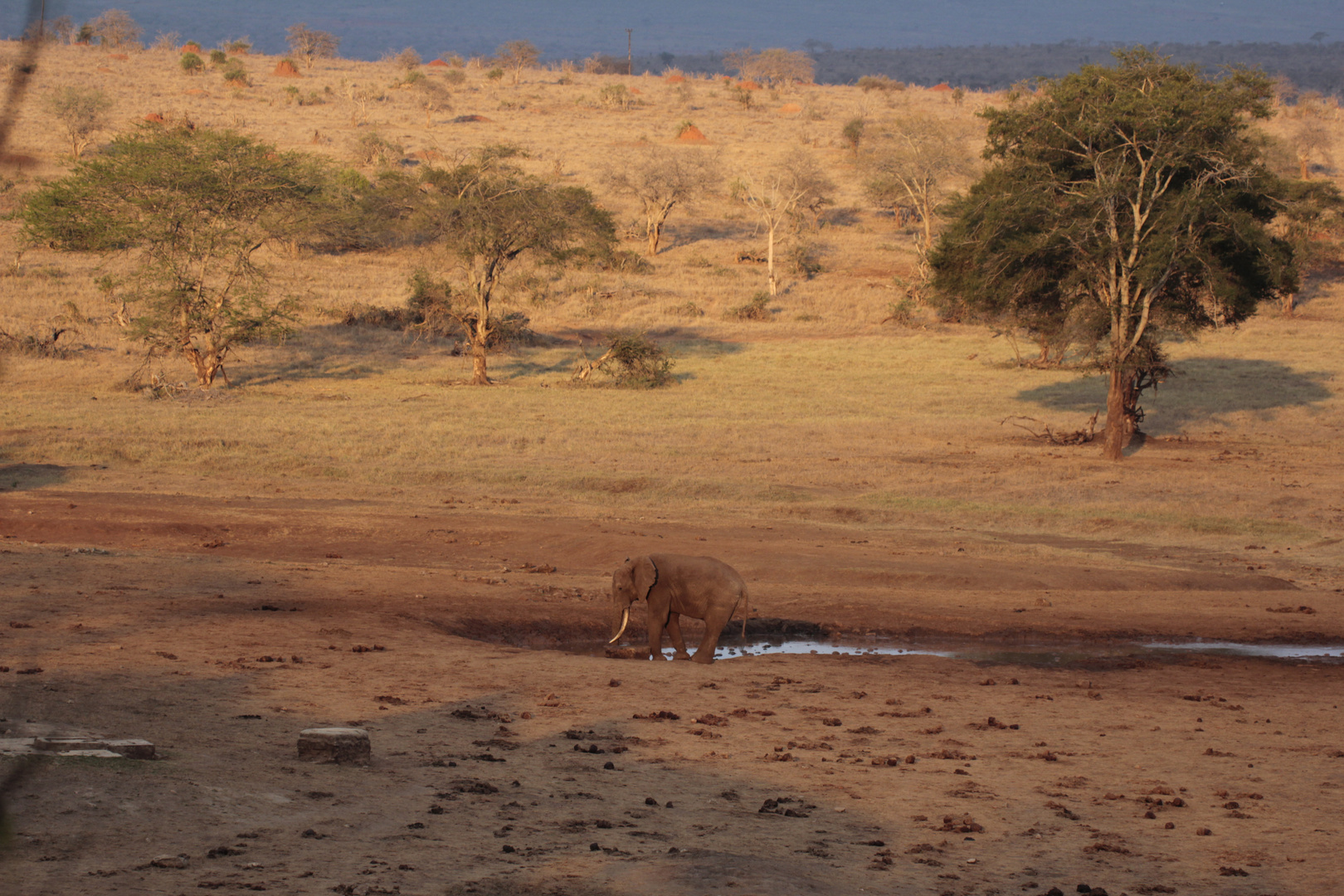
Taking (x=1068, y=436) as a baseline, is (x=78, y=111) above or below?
above

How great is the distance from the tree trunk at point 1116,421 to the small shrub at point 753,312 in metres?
23.7

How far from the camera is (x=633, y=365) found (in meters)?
33.9

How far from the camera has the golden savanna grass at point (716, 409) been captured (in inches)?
787

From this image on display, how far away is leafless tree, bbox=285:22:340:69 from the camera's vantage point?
104 meters

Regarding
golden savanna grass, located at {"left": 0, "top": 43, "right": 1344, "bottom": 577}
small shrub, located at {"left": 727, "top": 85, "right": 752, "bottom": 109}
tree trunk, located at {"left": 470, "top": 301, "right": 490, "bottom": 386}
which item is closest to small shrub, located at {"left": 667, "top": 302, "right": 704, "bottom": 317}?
golden savanna grass, located at {"left": 0, "top": 43, "right": 1344, "bottom": 577}

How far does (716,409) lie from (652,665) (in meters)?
19.7

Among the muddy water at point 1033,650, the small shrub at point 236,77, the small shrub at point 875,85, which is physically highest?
the small shrub at point 875,85

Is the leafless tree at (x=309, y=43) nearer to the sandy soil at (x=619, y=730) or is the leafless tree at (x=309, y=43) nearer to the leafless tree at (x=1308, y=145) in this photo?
the leafless tree at (x=1308, y=145)

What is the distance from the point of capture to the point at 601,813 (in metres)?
5.86

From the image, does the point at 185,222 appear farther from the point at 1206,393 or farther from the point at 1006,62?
the point at 1006,62

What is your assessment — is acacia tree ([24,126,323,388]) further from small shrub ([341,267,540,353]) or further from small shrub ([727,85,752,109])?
small shrub ([727,85,752,109])

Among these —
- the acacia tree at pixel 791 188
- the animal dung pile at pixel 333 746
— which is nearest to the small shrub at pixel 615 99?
the acacia tree at pixel 791 188

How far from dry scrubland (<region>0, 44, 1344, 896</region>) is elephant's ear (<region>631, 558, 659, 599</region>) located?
Answer: 2.44ft

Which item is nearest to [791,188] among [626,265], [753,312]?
[626,265]
